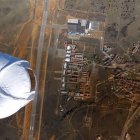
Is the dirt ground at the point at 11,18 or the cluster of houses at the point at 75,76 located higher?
the dirt ground at the point at 11,18

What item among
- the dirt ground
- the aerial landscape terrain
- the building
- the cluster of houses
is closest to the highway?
the aerial landscape terrain

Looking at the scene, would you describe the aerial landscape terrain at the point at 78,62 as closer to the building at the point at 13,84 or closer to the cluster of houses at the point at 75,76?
the cluster of houses at the point at 75,76

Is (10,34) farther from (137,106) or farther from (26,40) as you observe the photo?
(137,106)

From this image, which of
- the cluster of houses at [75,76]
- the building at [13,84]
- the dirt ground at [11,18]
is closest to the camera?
the building at [13,84]

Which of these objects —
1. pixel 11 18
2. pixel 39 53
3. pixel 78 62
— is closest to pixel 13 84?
pixel 39 53

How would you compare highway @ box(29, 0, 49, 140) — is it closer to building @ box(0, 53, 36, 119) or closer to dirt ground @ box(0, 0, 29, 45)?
dirt ground @ box(0, 0, 29, 45)

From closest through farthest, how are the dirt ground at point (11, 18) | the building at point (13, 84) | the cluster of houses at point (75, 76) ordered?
the building at point (13, 84), the dirt ground at point (11, 18), the cluster of houses at point (75, 76)

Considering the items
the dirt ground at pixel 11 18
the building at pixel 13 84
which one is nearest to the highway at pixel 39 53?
the dirt ground at pixel 11 18
